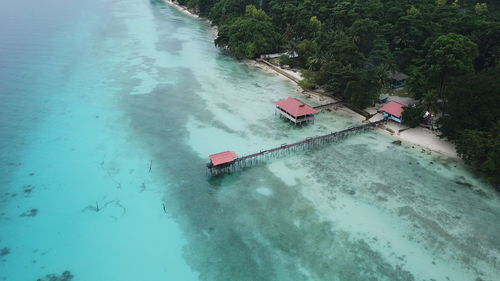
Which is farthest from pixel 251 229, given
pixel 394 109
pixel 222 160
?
pixel 394 109


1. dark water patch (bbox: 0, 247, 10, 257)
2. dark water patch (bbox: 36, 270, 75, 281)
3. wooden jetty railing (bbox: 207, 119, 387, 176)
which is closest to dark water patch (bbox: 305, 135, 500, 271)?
wooden jetty railing (bbox: 207, 119, 387, 176)

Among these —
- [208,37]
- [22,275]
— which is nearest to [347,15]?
[208,37]

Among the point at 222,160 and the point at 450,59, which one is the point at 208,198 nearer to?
the point at 222,160

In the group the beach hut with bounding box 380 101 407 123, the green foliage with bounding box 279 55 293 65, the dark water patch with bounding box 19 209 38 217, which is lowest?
the dark water patch with bounding box 19 209 38 217

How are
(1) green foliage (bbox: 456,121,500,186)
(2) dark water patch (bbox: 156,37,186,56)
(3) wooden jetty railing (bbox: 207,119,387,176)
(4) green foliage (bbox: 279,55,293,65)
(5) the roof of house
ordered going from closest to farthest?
(1) green foliage (bbox: 456,121,500,186) → (3) wooden jetty railing (bbox: 207,119,387,176) → (5) the roof of house → (4) green foliage (bbox: 279,55,293,65) → (2) dark water patch (bbox: 156,37,186,56)

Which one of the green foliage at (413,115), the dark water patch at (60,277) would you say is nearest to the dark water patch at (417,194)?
the green foliage at (413,115)

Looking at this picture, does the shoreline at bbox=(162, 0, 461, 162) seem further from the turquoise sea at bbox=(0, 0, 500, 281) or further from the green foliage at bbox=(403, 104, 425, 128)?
the turquoise sea at bbox=(0, 0, 500, 281)

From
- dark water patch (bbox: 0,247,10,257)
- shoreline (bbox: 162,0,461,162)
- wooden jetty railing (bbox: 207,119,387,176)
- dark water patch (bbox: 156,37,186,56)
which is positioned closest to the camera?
dark water patch (bbox: 0,247,10,257)
